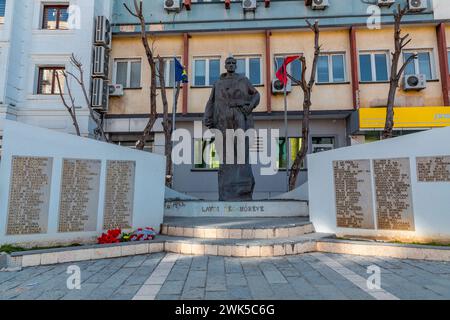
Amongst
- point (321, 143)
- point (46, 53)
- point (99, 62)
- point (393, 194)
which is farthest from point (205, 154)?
point (393, 194)

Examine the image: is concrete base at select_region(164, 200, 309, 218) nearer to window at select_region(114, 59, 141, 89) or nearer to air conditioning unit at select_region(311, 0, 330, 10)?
window at select_region(114, 59, 141, 89)

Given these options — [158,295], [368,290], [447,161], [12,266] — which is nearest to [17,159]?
[12,266]

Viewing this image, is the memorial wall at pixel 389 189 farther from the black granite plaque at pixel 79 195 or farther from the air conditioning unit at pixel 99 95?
the air conditioning unit at pixel 99 95

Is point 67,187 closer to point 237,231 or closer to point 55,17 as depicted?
point 237,231

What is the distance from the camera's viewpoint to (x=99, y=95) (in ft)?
47.2

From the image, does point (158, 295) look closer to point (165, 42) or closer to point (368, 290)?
point (368, 290)

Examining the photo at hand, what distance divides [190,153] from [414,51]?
1222cm

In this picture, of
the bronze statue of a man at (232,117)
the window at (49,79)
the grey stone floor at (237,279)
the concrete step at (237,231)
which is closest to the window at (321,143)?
the bronze statue of a man at (232,117)

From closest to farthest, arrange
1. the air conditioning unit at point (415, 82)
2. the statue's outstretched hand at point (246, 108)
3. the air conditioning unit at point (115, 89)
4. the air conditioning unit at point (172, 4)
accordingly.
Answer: the statue's outstretched hand at point (246, 108) → the air conditioning unit at point (415, 82) → the air conditioning unit at point (115, 89) → the air conditioning unit at point (172, 4)

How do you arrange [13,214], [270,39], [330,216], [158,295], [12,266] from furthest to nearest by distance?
1. [270,39]
2. [330,216]
3. [13,214]
4. [12,266]
5. [158,295]

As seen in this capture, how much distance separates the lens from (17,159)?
4906 mm

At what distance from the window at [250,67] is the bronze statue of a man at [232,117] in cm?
705

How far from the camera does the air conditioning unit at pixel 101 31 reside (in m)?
14.6

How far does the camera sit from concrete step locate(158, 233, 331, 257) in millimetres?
5043
